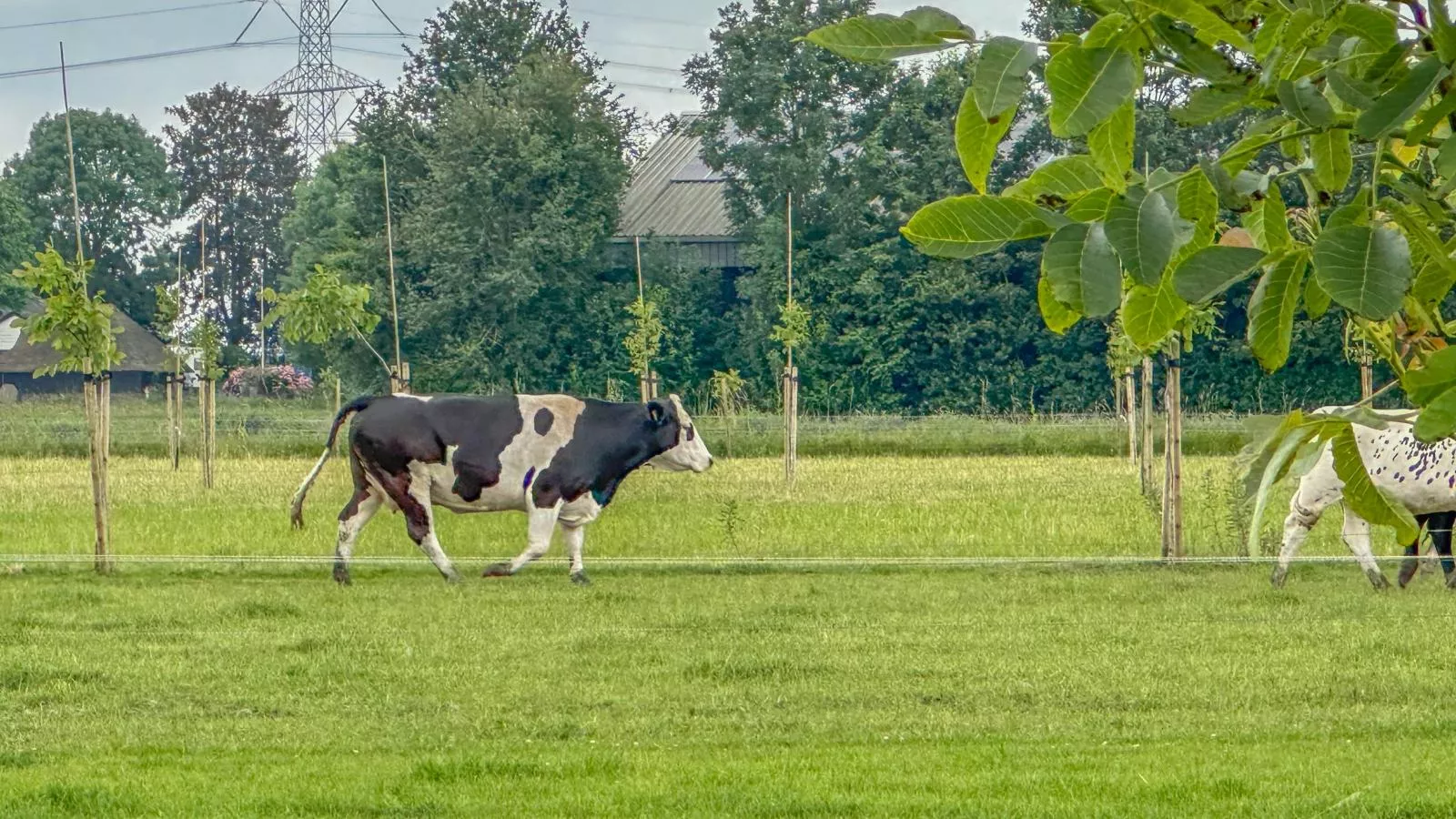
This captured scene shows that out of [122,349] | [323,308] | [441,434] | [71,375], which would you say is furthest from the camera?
[71,375]

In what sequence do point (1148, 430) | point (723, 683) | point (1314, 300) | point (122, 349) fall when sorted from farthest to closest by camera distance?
point (122, 349) → point (1148, 430) → point (723, 683) → point (1314, 300)

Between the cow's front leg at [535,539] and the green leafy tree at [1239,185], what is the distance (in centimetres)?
1292

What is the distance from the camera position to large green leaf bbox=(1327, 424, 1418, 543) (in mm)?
2309

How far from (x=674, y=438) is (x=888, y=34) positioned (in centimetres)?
1404

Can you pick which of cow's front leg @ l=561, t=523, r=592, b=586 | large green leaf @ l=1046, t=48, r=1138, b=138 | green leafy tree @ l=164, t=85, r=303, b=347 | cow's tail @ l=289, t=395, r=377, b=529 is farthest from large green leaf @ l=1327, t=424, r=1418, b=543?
green leafy tree @ l=164, t=85, r=303, b=347

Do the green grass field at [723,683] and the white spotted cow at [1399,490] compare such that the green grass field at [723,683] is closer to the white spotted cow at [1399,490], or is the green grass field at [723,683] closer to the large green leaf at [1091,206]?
→ the white spotted cow at [1399,490]

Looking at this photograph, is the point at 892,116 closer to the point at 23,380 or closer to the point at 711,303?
the point at 711,303

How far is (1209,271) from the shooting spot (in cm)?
203

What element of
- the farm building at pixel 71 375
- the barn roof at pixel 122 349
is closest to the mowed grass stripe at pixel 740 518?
the barn roof at pixel 122 349

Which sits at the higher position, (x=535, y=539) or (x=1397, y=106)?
(x=1397, y=106)

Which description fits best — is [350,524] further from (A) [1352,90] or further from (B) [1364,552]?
(A) [1352,90]

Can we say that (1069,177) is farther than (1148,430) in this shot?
No

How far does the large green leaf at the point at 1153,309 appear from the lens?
2201 millimetres

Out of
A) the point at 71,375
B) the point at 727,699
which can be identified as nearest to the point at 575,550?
the point at 727,699
